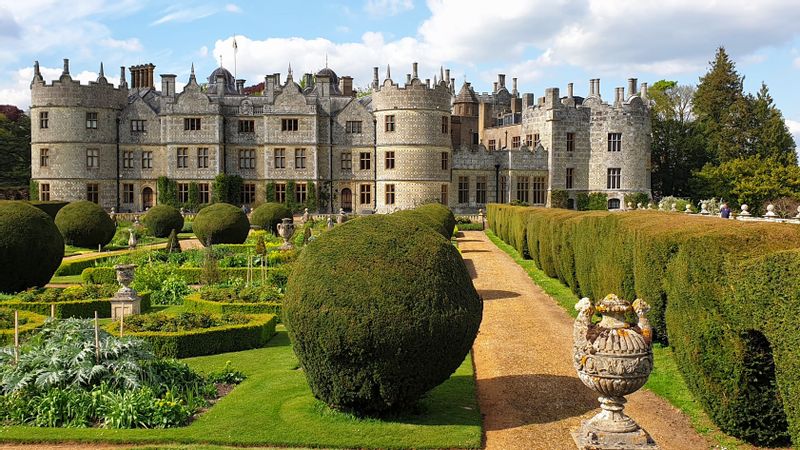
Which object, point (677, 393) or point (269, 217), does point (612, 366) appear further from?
point (269, 217)

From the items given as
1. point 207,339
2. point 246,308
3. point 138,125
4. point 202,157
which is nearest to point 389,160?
point 202,157

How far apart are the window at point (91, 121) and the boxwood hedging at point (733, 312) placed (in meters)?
39.1

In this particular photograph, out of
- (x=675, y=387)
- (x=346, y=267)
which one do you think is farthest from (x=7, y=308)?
(x=675, y=387)

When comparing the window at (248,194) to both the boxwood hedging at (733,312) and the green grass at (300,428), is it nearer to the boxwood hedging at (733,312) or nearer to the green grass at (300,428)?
the boxwood hedging at (733,312)

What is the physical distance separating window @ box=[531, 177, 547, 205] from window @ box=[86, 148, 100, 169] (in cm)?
2648

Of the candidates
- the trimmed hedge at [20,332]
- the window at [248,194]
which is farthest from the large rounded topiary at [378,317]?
the window at [248,194]

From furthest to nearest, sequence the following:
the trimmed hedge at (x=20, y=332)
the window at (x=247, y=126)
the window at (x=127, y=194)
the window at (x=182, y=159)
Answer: the window at (x=127, y=194) → the window at (x=247, y=126) → the window at (x=182, y=159) → the trimmed hedge at (x=20, y=332)

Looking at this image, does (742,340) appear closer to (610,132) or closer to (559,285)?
(559,285)

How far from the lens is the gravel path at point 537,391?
8000 millimetres

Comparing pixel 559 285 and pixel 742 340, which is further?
pixel 559 285

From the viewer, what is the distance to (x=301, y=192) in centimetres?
4394

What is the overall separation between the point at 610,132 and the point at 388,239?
3915cm

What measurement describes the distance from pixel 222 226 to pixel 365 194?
1882 cm

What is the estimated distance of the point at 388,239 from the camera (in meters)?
8.12
